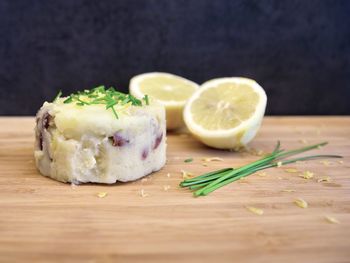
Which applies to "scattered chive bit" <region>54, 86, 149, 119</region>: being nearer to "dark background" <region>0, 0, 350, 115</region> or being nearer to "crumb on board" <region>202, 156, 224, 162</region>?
"crumb on board" <region>202, 156, 224, 162</region>

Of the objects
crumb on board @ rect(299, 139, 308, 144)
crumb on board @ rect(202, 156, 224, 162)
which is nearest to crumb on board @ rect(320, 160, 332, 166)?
crumb on board @ rect(299, 139, 308, 144)

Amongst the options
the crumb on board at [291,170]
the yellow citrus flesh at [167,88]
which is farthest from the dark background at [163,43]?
the crumb on board at [291,170]

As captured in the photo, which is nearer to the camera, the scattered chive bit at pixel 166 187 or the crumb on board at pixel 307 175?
the scattered chive bit at pixel 166 187

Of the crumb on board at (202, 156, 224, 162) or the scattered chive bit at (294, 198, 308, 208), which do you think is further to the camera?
the crumb on board at (202, 156, 224, 162)

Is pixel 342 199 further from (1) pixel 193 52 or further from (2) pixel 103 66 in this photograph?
(2) pixel 103 66

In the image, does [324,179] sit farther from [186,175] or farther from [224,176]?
[186,175]

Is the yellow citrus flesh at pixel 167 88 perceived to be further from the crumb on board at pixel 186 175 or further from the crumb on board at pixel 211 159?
the crumb on board at pixel 186 175

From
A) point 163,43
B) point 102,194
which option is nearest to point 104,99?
point 102,194
